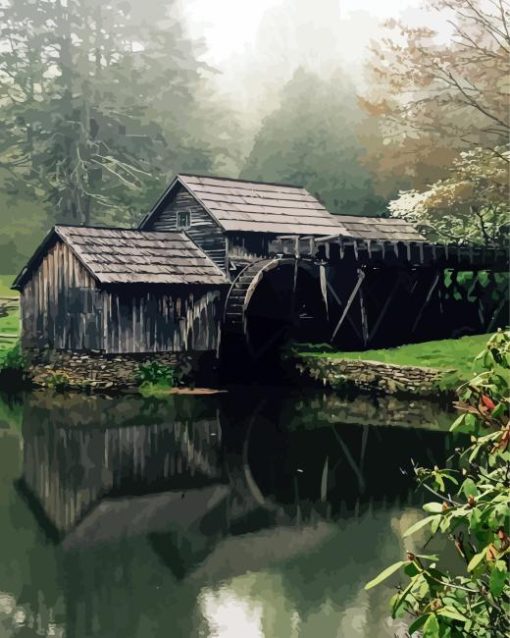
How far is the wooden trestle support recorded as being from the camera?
2481cm

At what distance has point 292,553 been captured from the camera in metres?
9.20

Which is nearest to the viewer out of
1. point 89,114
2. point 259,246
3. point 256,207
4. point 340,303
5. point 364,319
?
point 364,319

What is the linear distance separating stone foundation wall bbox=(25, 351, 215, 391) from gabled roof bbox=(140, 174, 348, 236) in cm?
409

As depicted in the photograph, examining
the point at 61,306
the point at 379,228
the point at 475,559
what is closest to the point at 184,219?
the point at 61,306

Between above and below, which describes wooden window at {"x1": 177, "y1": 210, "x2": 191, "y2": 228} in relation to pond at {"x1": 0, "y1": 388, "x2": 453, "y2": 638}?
above

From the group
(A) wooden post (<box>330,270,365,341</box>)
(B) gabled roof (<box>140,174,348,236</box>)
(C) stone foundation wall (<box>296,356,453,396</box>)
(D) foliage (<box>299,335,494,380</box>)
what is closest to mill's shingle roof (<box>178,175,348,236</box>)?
(B) gabled roof (<box>140,174,348,236</box>)

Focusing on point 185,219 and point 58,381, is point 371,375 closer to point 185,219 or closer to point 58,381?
point 58,381

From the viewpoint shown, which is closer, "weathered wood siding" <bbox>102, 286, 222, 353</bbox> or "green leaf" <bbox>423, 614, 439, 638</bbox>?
"green leaf" <bbox>423, 614, 439, 638</bbox>

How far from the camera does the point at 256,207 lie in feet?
90.5

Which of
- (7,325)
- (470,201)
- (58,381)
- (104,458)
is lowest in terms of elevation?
(104,458)

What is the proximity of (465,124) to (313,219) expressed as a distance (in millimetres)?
7070

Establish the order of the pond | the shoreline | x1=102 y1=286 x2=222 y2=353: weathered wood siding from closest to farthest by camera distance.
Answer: the pond, the shoreline, x1=102 y1=286 x2=222 y2=353: weathered wood siding

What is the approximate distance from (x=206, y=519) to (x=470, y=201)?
19505 millimetres

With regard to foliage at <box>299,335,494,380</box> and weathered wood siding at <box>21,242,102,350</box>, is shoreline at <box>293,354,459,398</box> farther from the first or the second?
weathered wood siding at <box>21,242,102,350</box>
